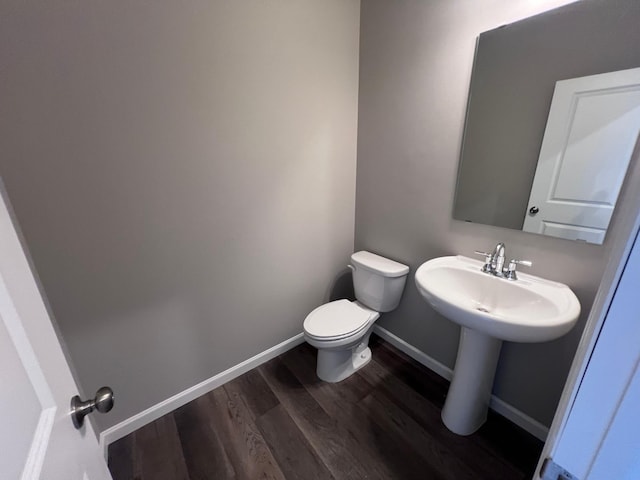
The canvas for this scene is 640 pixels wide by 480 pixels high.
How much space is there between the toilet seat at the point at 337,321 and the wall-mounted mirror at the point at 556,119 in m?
0.88

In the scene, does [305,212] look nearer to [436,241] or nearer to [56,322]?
[436,241]

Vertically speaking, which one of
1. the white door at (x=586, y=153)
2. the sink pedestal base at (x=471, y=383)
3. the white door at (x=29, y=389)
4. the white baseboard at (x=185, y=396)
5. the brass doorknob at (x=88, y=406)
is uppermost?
the white door at (x=586, y=153)

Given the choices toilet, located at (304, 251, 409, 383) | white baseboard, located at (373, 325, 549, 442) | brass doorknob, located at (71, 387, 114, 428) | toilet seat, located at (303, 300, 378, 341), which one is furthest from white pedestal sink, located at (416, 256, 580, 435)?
brass doorknob, located at (71, 387, 114, 428)

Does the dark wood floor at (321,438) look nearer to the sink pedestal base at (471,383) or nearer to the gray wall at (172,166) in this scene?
the sink pedestal base at (471,383)

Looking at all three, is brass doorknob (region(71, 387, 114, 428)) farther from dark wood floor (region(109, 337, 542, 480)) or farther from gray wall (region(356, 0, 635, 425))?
gray wall (region(356, 0, 635, 425))

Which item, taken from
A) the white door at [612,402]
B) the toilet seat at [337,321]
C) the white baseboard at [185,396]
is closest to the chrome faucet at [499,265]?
the toilet seat at [337,321]

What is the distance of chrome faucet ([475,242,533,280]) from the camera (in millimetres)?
1229

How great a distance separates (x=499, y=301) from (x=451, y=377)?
728mm

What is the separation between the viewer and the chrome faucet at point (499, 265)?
1.23m

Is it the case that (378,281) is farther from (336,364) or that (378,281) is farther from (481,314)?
(481,314)

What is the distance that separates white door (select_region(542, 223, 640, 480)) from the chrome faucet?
94 cm

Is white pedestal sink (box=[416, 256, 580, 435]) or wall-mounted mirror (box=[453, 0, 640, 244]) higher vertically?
wall-mounted mirror (box=[453, 0, 640, 244])

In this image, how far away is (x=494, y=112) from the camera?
4.06ft

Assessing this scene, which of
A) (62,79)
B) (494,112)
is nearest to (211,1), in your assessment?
(62,79)
